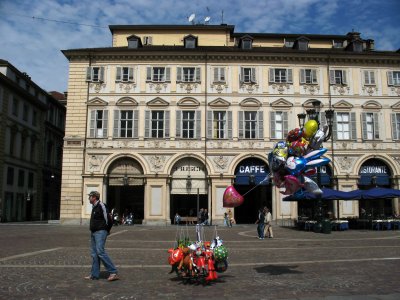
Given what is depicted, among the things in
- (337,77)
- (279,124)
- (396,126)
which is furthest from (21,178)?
(396,126)

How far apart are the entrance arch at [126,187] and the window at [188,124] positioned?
182 inches

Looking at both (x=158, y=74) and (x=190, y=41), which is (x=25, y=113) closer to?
(x=158, y=74)

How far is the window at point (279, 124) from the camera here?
1480 inches

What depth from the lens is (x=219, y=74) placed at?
1511 inches

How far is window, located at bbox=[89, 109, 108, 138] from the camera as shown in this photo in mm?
37344

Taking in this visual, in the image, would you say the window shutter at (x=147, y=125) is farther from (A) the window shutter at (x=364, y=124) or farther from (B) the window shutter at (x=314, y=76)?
(A) the window shutter at (x=364, y=124)

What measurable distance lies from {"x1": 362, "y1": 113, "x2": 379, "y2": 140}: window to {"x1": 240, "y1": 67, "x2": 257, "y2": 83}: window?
1018 cm

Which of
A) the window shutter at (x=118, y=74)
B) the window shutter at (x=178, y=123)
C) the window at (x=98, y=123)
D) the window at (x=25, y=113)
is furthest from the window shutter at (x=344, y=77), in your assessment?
the window at (x=25, y=113)

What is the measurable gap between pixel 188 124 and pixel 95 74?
9.35m

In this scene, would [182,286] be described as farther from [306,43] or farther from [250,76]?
[306,43]

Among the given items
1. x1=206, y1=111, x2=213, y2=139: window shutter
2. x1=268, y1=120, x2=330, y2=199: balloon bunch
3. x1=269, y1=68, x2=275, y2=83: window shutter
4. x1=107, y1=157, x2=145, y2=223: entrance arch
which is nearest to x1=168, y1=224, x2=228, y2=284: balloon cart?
x1=268, y1=120, x2=330, y2=199: balloon bunch

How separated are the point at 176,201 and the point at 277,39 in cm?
1938

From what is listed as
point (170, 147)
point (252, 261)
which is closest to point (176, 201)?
point (170, 147)

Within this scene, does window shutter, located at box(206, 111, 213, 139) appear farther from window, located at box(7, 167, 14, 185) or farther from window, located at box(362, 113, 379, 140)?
window, located at box(7, 167, 14, 185)
